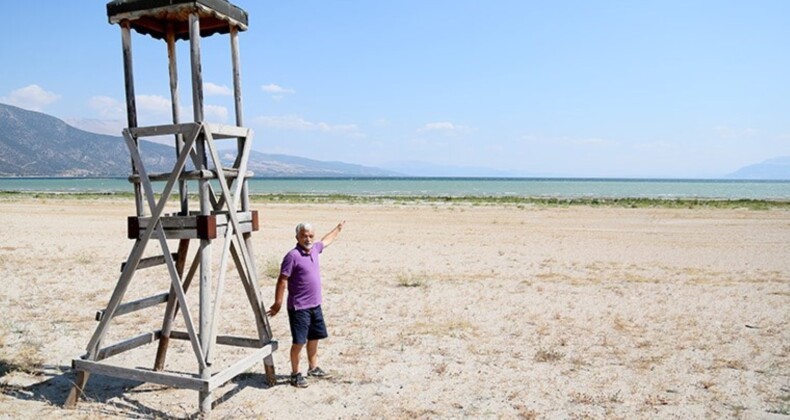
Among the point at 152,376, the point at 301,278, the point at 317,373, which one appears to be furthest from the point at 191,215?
the point at 317,373

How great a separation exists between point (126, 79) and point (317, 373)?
11.8 ft

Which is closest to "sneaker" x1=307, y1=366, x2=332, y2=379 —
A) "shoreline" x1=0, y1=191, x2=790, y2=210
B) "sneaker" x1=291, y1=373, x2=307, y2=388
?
"sneaker" x1=291, y1=373, x2=307, y2=388

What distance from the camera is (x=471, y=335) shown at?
26.1 feet

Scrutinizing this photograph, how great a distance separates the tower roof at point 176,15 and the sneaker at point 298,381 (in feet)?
12.1

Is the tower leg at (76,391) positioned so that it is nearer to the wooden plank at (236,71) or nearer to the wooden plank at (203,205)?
the wooden plank at (203,205)

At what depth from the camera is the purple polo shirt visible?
5637 mm

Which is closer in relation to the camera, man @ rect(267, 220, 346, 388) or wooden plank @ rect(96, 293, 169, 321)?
wooden plank @ rect(96, 293, 169, 321)

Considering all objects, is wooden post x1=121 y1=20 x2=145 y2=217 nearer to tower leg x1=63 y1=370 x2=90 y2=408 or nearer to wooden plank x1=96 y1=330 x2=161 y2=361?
wooden plank x1=96 y1=330 x2=161 y2=361

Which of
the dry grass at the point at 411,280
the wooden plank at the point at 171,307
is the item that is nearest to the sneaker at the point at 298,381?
the wooden plank at the point at 171,307

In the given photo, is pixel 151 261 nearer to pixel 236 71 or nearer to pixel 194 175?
pixel 194 175

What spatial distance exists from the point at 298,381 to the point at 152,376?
4.85 feet

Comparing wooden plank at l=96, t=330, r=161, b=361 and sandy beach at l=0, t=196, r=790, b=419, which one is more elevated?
wooden plank at l=96, t=330, r=161, b=361

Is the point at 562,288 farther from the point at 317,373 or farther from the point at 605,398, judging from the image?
the point at 317,373

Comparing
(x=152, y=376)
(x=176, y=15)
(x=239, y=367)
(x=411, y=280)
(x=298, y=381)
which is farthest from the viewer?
(x=411, y=280)
